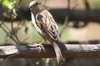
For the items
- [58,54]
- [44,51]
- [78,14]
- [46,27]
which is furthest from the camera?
[78,14]

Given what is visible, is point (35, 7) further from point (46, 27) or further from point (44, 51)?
point (44, 51)

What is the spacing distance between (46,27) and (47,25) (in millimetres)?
36

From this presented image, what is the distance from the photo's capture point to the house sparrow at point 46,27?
405 cm

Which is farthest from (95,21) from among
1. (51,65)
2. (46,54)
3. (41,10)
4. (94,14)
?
(46,54)

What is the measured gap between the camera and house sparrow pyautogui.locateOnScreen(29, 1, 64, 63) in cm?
405

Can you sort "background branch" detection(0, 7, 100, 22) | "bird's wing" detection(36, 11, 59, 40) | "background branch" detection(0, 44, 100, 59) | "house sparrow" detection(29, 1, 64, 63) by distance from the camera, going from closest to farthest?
"background branch" detection(0, 44, 100, 59)
"house sparrow" detection(29, 1, 64, 63)
"bird's wing" detection(36, 11, 59, 40)
"background branch" detection(0, 7, 100, 22)

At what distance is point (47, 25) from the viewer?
14.1ft

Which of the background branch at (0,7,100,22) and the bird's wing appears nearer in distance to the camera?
the bird's wing

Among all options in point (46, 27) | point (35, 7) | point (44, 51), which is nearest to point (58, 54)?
point (44, 51)

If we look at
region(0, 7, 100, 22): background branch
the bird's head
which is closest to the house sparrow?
the bird's head

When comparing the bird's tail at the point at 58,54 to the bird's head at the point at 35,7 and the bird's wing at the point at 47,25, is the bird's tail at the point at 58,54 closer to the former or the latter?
the bird's wing at the point at 47,25

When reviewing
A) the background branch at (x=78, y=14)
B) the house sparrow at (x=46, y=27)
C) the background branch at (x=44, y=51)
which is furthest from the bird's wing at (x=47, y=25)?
the background branch at (x=78, y=14)

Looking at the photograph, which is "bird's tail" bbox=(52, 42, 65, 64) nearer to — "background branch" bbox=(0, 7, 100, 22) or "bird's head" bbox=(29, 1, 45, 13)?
"bird's head" bbox=(29, 1, 45, 13)

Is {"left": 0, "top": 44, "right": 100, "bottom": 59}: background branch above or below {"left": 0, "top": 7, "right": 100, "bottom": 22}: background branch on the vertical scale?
above
